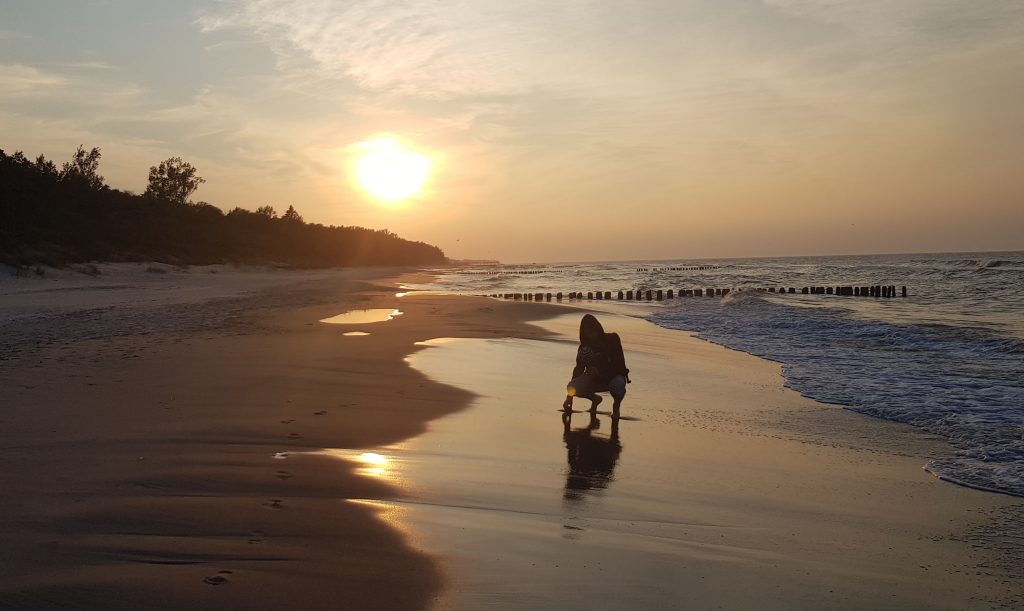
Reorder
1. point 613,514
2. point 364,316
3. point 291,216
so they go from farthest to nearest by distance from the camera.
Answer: point 291,216 → point 364,316 → point 613,514

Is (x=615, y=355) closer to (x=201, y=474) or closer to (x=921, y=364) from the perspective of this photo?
(x=201, y=474)

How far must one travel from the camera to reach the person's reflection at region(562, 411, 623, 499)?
6.06 metres

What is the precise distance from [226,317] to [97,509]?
16532 millimetres

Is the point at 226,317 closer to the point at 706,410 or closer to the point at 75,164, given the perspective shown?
the point at 706,410

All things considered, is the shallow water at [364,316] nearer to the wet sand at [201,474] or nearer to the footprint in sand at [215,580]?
the wet sand at [201,474]

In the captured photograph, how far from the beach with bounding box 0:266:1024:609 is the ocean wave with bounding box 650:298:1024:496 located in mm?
452

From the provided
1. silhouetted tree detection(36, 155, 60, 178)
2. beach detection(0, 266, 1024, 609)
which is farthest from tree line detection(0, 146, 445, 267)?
beach detection(0, 266, 1024, 609)

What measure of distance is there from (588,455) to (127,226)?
175 feet

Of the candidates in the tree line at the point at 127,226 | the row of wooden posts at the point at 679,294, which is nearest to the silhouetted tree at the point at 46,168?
the tree line at the point at 127,226

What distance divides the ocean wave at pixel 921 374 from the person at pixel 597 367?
11.4 ft

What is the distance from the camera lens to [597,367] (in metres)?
9.09

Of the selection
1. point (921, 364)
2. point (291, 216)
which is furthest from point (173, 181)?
point (921, 364)

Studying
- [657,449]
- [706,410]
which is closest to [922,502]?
[657,449]

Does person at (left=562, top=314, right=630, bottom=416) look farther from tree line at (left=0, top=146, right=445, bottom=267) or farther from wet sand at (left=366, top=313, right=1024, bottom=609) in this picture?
tree line at (left=0, top=146, right=445, bottom=267)
